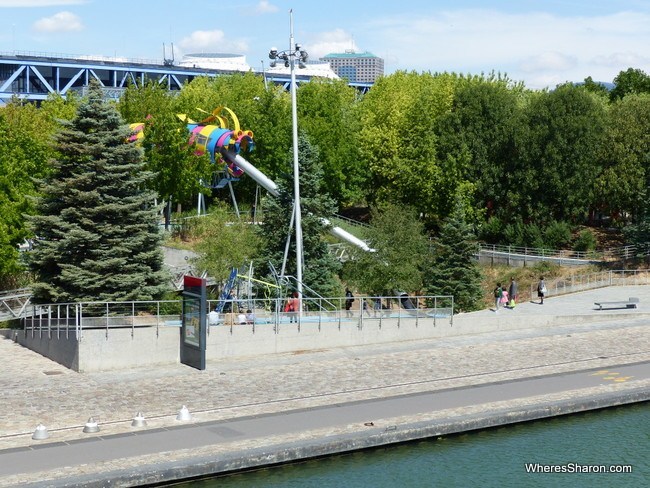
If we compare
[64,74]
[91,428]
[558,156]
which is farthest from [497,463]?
[64,74]

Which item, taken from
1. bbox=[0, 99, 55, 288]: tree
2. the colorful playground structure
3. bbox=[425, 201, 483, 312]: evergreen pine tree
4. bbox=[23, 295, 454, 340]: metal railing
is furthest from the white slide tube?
bbox=[23, 295, 454, 340]: metal railing

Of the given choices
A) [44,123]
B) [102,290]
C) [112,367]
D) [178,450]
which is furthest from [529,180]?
[178,450]

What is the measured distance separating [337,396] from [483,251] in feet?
119

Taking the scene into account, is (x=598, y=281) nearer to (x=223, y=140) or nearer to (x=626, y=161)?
(x=626, y=161)

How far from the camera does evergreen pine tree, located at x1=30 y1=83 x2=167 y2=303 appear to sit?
1321 inches

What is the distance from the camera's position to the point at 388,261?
42375 mm

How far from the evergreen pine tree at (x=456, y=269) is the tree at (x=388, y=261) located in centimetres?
232

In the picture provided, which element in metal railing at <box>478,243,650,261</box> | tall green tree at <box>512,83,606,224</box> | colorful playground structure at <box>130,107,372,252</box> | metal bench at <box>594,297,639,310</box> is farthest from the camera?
tall green tree at <box>512,83,606,224</box>

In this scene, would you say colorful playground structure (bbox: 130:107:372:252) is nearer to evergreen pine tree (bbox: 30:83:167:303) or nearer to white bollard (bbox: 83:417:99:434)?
evergreen pine tree (bbox: 30:83:167:303)

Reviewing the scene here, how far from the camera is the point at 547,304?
131ft

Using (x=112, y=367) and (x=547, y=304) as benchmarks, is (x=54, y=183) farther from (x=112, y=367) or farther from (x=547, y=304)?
(x=547, y=304)

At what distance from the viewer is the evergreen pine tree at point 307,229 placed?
136 feet

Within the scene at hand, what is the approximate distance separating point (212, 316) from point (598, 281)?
72.9ft

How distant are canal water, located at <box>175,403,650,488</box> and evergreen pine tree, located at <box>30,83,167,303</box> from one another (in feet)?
48.2
